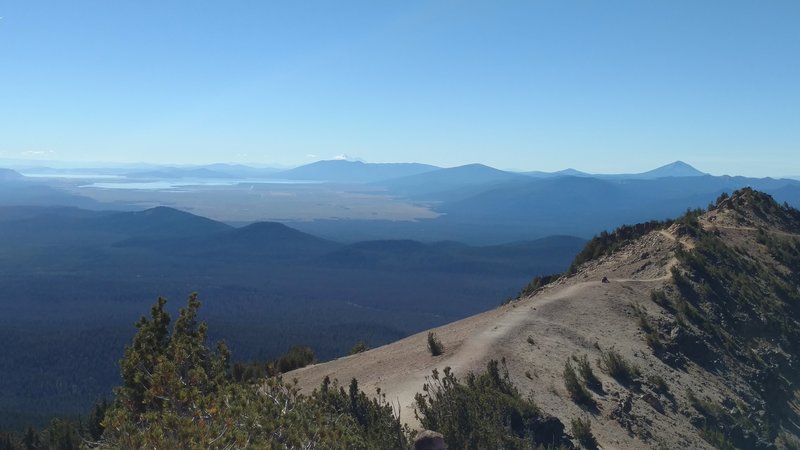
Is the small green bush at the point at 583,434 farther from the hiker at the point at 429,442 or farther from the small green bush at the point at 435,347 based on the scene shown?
the small green bush at the point at 435,347

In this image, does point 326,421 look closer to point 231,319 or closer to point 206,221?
point 231,319

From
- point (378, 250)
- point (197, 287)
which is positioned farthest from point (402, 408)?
point (378, 250)

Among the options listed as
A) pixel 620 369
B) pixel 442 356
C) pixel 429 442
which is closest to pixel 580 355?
pixel 620 369

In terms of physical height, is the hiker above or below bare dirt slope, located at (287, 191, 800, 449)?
above

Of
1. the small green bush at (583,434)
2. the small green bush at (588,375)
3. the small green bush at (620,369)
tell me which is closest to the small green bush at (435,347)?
the small green bush at (588,375)

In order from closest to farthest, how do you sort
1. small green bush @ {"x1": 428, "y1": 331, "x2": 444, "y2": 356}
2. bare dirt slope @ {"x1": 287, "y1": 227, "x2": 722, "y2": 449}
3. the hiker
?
the hiker, bare dirt slope @ {"x1": 287, "y1": 227, "x2": 722, "y2": 449}, small green bush @ {"x1": 428, "y1": 331, "x2": 444, "y2": 356}

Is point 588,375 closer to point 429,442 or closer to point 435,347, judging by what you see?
point 435,347

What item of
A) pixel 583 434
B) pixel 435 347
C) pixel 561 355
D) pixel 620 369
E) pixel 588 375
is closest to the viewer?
pixel 583 434

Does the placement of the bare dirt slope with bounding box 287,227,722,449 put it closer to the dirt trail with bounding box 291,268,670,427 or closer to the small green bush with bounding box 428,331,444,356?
the dirt trail with bounding box 291,268,670,427

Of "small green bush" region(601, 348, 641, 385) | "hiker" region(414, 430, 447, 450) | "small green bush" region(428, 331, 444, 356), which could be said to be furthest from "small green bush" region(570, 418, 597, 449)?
"small green bush" region(428, 331, 444, 356)
